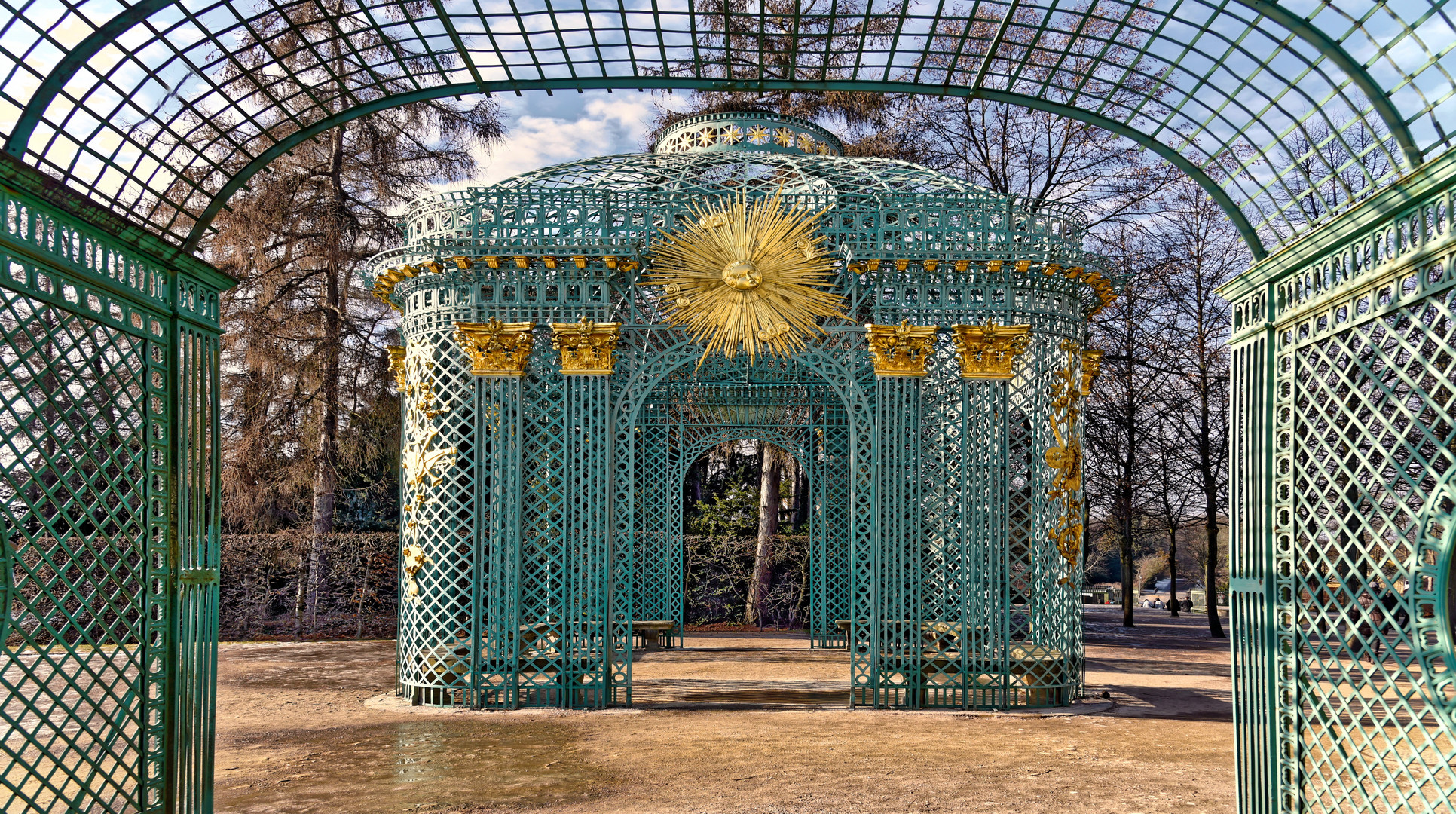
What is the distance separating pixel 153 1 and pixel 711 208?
275 inches

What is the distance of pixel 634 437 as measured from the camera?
11656mm

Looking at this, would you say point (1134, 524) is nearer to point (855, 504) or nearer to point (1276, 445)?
point (855, 504)

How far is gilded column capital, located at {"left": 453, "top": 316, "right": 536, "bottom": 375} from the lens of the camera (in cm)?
1138

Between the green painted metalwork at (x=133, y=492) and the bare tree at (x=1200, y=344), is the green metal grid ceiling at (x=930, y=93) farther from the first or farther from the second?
the bare tree at (x=1200, y=344)

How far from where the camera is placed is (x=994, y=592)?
1129 centimetres

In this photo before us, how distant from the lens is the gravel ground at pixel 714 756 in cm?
767

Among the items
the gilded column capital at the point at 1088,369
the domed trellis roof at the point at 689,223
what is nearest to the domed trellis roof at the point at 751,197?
the domed trellis roof at the point at 689,223

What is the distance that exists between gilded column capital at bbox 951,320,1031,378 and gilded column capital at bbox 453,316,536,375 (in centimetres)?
443

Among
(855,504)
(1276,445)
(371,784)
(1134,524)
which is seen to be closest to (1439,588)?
(1276,445)

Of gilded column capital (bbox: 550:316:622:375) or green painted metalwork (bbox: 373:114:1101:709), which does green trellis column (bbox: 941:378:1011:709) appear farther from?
gilded column capital (bbox: 550:316:622:375)

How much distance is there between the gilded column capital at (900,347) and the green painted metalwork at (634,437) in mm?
142

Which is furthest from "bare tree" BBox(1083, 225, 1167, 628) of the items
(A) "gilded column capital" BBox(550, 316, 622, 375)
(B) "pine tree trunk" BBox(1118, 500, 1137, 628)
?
(A) "gilded column capital" BBox(550, 316, 622, 375)

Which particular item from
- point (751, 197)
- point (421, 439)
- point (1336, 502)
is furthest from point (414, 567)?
point (1336, 502)

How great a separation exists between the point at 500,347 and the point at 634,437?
165 centimetres
